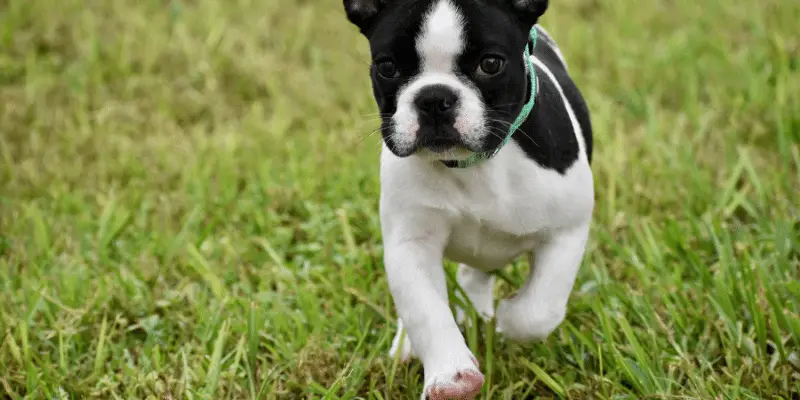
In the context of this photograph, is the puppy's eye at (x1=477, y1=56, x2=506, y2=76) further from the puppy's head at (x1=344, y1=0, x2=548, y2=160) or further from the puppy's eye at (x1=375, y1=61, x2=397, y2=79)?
the puppy's eye at (x1=375, y1=61, x2=397, y2=79)

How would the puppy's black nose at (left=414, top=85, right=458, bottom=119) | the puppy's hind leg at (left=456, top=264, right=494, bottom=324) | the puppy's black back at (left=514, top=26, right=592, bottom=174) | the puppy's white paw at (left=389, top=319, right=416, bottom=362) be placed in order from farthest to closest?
the puppy's hind leg at (left=456, top=264, right=494, bottom=324), the puppy's white paw at (left=389, top=319, right=416, bottom=362), the puppy's black back at (left=514, top=26, right=592, bottom=174), the puppy's black nose at (left=414, top=85, right=458, bottom=119)

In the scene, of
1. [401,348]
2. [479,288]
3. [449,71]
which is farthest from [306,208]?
[449,71]

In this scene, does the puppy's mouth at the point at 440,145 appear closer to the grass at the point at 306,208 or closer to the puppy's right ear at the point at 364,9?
the puppy's right ear at the point at 364,9

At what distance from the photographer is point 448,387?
2688 millimetres

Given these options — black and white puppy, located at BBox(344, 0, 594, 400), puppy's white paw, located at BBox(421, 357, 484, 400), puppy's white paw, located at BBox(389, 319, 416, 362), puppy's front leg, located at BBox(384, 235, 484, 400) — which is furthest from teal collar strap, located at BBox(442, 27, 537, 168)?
puppy's white paw, located at BBox(389, 319, 416, 362)

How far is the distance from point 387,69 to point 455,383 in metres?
0.81

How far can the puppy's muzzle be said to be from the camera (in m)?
2.57

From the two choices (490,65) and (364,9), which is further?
(364,9)

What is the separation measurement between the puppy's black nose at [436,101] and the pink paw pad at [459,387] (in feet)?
2.16

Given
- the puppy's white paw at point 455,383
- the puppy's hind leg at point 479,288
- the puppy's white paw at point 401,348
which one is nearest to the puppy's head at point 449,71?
the puppy's white paw at point 455,383

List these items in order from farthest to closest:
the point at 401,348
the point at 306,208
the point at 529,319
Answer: the point at 306,208, the point at 401,348, the point at 529,319

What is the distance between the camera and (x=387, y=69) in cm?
268

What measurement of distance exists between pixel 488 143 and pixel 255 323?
4.02 ft

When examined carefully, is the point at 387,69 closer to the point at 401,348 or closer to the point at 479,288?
the point at 401,348
